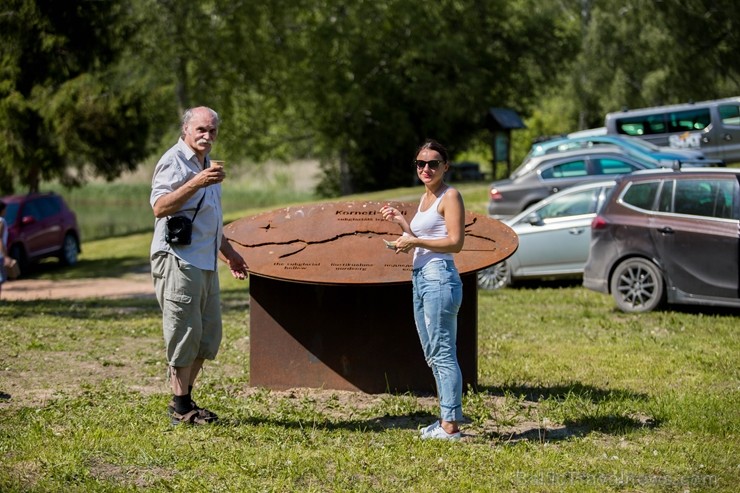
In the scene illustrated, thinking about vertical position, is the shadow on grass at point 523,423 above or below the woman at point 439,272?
below

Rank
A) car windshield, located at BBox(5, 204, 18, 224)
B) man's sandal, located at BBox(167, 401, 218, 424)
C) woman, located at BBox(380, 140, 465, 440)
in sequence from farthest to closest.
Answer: car windshield, located at BBox(5, 204, 18, 224) → man's sandal, located at BBox(167, 401, 218, 424) → woman, located at BBox(380, 140, 465, 440)

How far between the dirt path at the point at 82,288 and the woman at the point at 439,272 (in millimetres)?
13541

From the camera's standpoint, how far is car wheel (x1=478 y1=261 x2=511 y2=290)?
684 inches

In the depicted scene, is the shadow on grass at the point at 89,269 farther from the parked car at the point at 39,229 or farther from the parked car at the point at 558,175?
the parked car at the point at 558,175

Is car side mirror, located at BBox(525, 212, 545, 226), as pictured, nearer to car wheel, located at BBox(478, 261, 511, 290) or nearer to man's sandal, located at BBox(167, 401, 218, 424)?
car wheel, located at BBox(478, 261, 511, 290)

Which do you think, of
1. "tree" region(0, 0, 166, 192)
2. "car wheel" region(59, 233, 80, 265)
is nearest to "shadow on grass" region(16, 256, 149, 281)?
"car wheel" region(59, 233, 80, 265)

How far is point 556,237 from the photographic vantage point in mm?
16734

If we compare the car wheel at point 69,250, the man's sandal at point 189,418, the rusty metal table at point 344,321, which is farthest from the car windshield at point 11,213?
the man's sandal at point 189,418

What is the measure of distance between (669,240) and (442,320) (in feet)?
22.3

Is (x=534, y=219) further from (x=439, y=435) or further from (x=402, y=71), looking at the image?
(x=402, y=71)

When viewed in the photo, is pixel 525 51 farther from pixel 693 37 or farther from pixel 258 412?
pixel 258 412

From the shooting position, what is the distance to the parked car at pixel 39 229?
84.1 feet

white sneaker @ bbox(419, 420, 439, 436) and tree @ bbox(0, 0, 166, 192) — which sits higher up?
tree @ bbox(0, 0, 166, 192)

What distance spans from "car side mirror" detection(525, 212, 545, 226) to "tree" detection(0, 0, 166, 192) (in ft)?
47.3
